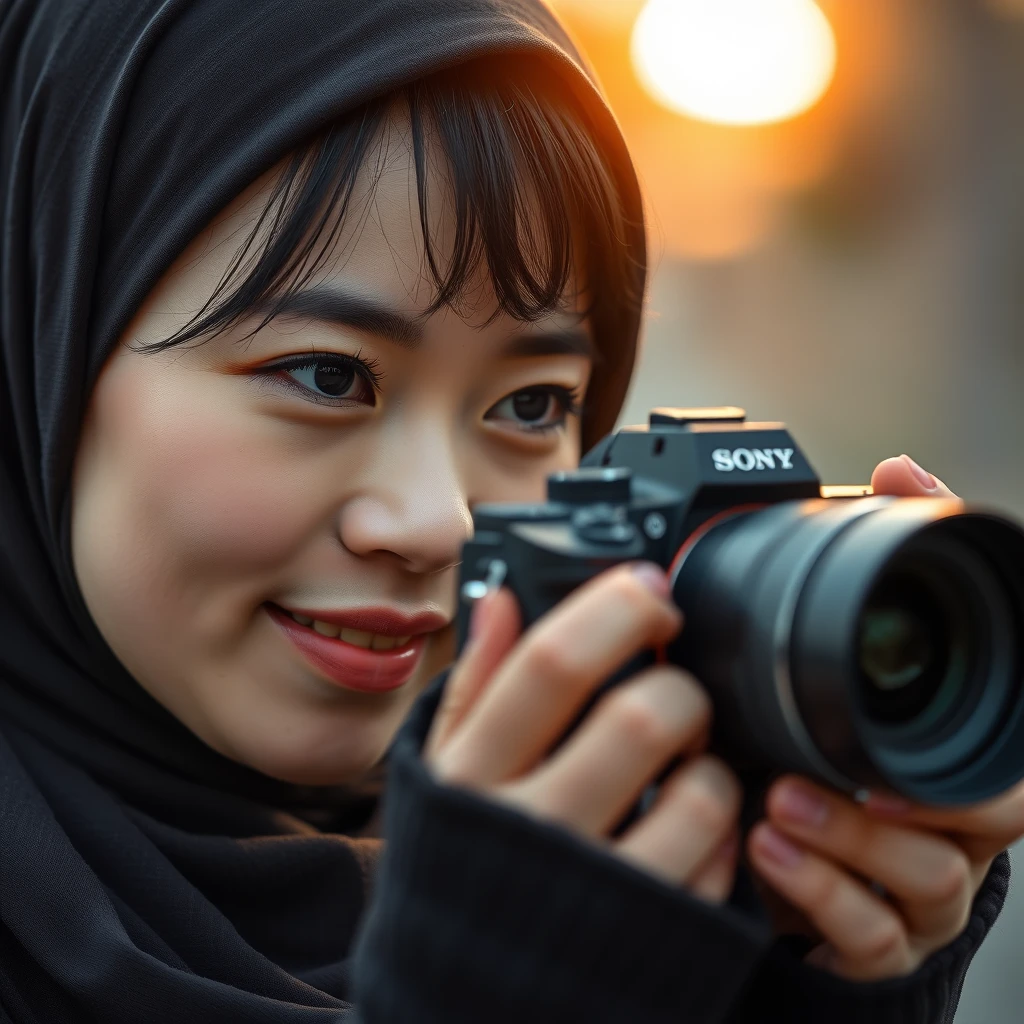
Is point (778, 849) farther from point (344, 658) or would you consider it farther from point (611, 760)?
point (344, 658)

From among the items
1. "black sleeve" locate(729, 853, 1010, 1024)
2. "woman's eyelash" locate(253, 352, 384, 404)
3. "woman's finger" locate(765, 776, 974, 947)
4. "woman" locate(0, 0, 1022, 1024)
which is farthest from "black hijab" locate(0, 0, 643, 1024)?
"woman's finger" locate(765, 776, 974, 947)

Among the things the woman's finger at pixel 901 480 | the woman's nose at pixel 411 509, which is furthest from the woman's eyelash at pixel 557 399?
the woman's finger at pixel 901 480

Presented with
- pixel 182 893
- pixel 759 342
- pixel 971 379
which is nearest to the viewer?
pixel 182 893

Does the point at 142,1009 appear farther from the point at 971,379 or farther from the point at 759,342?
the point at 759,342

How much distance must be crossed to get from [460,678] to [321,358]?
1.06 ft

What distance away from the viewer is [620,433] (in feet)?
2.59

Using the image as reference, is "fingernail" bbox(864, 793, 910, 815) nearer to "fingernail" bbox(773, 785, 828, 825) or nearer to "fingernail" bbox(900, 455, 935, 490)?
"fingernail" bbox(773, 785, 828, 825)

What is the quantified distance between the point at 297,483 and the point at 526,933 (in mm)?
386

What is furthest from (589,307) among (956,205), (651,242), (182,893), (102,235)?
(956,205)

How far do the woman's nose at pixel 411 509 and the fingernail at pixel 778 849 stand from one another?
0.30 metres

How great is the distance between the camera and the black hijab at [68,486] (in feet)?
2.75

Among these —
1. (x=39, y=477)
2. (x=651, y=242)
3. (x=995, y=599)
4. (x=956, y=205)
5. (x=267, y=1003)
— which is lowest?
(x=267, y=1003)

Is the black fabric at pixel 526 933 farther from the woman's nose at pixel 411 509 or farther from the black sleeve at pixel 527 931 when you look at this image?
the woman's nose at pixel 411 509

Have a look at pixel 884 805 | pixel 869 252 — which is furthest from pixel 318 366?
pixel 869 252
